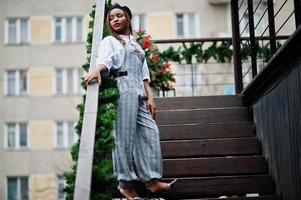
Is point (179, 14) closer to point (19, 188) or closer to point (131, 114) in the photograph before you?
point (19, 188)

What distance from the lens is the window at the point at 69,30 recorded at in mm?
22281

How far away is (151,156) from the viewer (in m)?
4.01

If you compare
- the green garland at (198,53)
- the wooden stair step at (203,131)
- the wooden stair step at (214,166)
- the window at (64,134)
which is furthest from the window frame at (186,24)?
the wooden stair step at (214,166)

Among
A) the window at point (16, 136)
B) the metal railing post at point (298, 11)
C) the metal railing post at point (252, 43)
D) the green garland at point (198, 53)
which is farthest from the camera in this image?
the window at point (16, 136)

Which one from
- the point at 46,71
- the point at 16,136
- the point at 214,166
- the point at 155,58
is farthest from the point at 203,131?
the point at 16,136

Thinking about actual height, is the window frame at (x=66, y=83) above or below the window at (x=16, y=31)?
below

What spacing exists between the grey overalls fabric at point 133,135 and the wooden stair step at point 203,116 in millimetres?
1794

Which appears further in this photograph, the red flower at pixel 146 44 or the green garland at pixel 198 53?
the green garland at pixel 198 53

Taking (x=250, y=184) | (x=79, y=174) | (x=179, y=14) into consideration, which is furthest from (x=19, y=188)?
(x=79, y=174)

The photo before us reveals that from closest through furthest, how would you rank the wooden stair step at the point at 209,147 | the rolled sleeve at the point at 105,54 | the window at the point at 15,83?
the rolled sleeve at the point at 105,54, the wooden stair step at the point at 209,147, the window at the point at 15,83

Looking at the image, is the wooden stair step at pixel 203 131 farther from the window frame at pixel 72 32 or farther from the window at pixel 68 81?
the window frame at pixel 72 32

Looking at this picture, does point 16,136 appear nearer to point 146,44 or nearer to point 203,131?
point 146,44

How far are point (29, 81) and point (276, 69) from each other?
18.6 meters

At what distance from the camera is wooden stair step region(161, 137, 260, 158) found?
5188mm
